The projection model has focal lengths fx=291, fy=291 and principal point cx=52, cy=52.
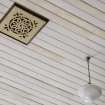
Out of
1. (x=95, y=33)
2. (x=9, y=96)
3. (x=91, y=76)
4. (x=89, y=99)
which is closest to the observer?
(x=89, y=99)

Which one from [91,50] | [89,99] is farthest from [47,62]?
[89,99]

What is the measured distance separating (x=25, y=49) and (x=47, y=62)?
0.25 meters

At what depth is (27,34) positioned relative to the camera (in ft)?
8.27

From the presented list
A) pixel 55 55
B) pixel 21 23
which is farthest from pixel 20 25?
pixel 55 55

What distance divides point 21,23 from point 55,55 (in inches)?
18.3

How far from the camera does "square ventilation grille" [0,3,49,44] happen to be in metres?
2.37

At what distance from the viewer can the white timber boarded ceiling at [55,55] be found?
7.73ft

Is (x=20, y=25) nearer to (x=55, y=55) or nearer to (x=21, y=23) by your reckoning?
(x=21, y=23)

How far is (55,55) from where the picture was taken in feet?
8.85

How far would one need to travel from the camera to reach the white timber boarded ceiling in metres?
2.36

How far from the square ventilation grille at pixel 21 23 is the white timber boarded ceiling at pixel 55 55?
1.7 inches

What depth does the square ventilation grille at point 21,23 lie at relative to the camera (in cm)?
237

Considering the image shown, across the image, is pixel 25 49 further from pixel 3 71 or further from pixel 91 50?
pixel 91 50

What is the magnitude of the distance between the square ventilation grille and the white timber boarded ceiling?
1.7 inches
